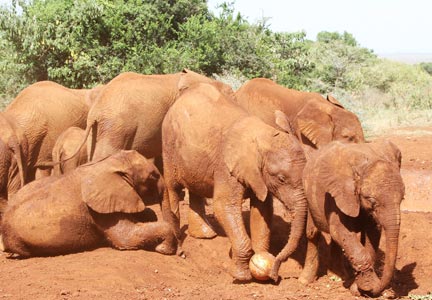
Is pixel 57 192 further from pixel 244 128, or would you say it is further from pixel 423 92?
pixel 423 92

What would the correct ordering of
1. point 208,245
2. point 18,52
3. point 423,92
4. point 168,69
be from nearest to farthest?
point 208,245 < point 168,69 < point 18,52 < point 423,92

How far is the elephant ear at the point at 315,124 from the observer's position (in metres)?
10.1

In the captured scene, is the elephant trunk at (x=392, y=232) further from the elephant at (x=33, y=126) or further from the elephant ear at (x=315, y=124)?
the elephant at (x=33, y=126)

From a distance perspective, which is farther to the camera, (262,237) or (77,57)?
(77,57)

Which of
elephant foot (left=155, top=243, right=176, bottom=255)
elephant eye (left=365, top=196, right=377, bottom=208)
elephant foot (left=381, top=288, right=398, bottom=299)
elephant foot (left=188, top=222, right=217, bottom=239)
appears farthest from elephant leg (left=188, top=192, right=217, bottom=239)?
elephant eye (left=365, top=196, right=377, bottom=208)

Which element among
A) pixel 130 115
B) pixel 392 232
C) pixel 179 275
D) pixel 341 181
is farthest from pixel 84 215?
pixel 392 232

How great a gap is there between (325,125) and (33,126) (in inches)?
145

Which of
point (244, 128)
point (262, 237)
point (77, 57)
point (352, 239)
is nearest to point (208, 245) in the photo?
point (262, 237)

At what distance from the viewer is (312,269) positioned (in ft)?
25.6

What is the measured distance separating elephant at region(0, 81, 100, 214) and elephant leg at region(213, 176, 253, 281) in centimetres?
279

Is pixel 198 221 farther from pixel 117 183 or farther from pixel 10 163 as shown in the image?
Answer: pixel 10 163

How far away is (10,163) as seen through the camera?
977cm

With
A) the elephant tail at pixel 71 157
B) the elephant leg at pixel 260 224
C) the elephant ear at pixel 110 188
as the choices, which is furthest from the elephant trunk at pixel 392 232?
the elephant tail at pixel 71 157

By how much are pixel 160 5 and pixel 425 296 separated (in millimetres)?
13061
